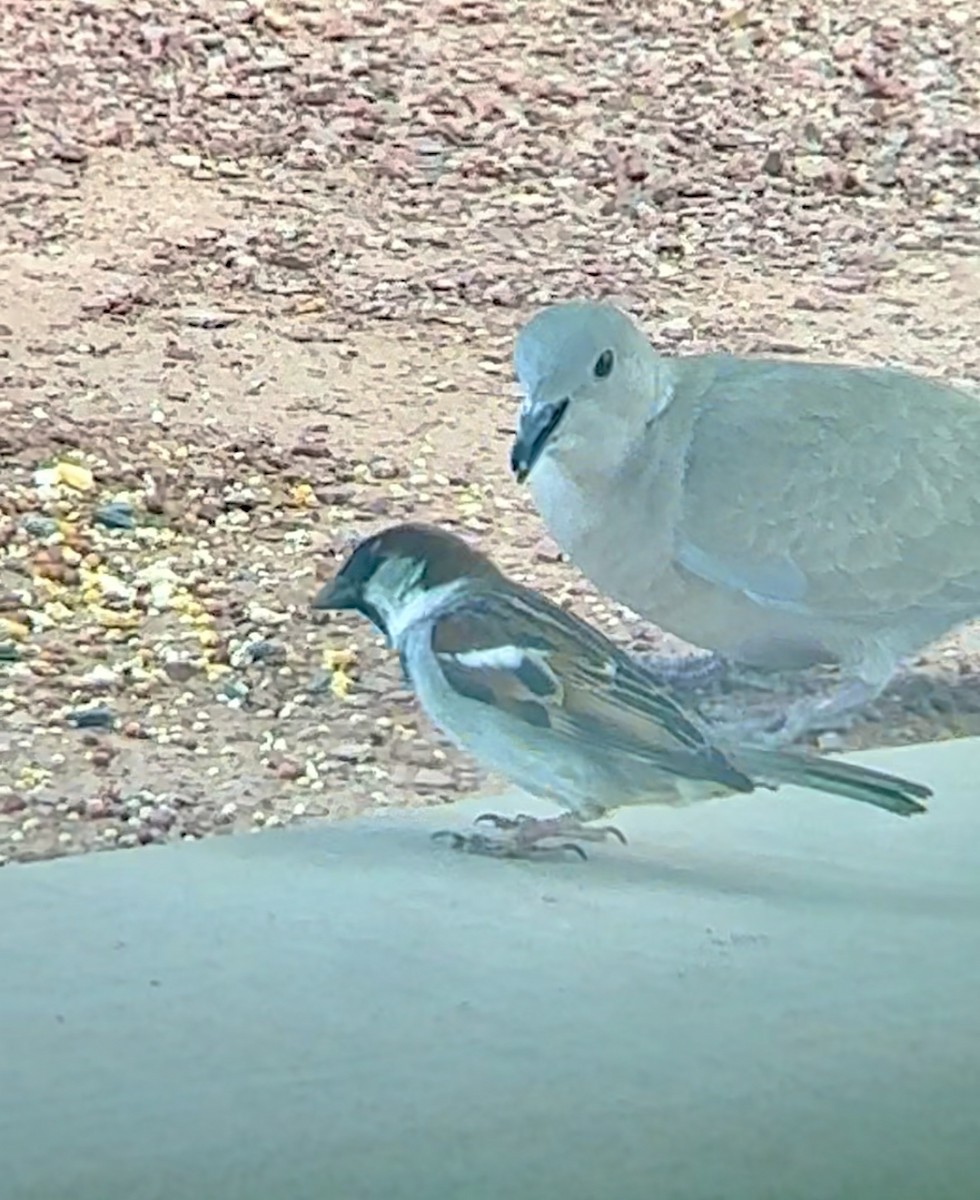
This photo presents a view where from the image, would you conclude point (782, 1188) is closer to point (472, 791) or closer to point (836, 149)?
point (472, 791)

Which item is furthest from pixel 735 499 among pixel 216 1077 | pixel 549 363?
pixel 216 1077

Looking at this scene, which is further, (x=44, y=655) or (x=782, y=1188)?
(x=44, y=655)

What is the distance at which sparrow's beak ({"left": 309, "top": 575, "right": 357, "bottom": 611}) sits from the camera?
1.23 metres

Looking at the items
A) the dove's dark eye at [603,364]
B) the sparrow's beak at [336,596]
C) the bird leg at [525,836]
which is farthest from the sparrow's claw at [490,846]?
the dove's dark eye at [603,364]

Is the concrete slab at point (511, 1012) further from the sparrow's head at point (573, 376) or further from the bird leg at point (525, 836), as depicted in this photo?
the sparrow's head at point (573, 376)

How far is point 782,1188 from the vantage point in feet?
3.64

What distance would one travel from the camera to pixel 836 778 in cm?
123

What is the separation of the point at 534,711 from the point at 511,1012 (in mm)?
142

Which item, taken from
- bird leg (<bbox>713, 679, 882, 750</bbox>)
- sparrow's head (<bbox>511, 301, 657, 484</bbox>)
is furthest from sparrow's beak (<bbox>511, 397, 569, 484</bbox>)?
bird leg (<bbox>713, 679, 882, 750</bbox>)

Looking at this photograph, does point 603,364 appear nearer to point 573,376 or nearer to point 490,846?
point 573,376

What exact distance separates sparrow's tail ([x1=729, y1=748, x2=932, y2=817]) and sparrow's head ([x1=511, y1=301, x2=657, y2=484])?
6.5 inches

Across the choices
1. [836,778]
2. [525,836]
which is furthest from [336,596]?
[836,778]

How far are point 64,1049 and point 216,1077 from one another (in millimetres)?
65

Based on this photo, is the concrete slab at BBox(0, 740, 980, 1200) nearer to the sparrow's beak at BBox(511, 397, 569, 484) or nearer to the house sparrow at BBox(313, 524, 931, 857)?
the house sparrow at BBox(313, 524, 931, 857)
